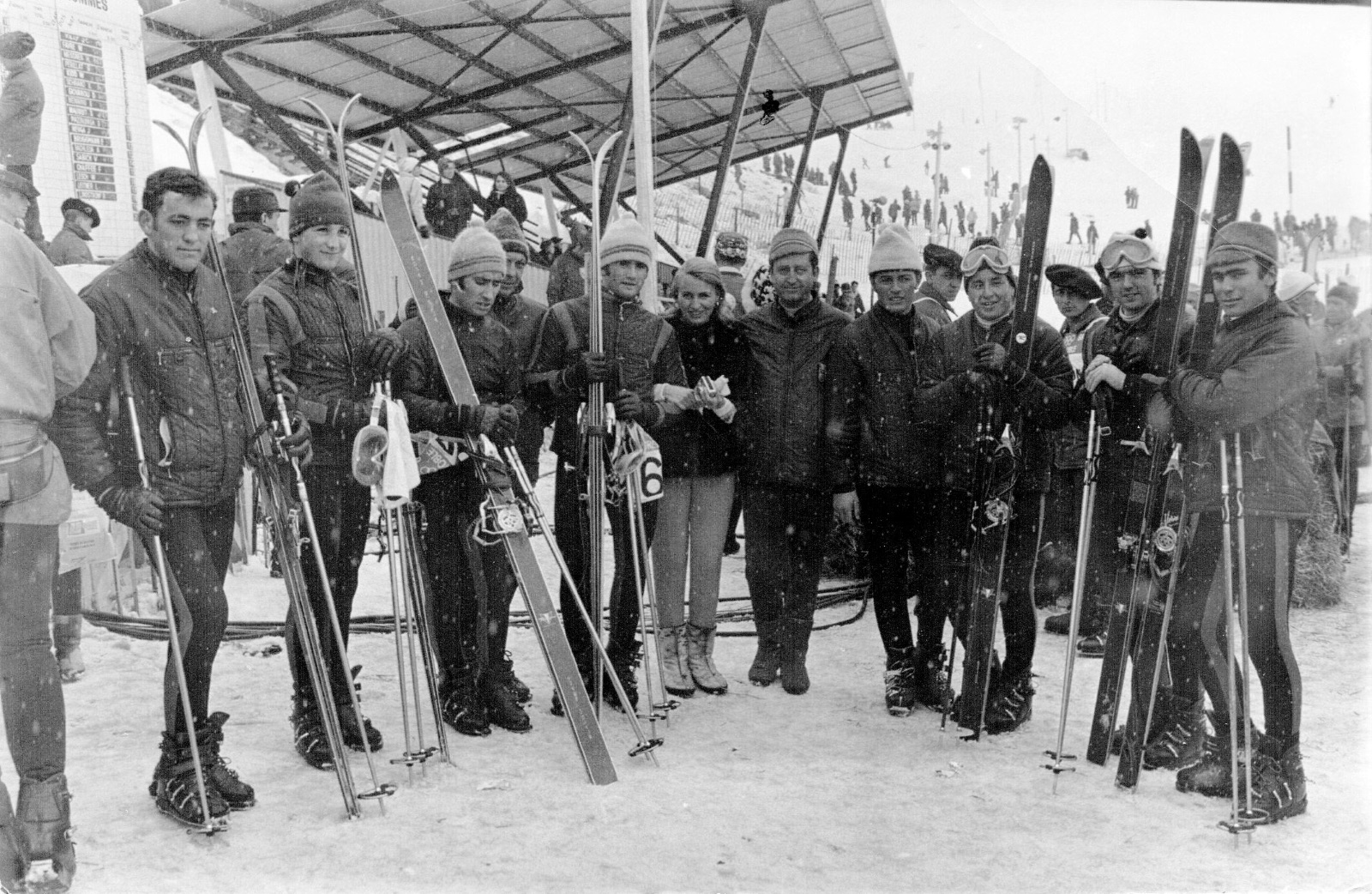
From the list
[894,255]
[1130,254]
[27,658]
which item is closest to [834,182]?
[894,255]

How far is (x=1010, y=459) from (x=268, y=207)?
3.55 meters

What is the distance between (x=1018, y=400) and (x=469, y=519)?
1954mm

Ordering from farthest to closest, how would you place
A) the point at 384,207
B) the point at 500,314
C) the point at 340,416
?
the point at 500,314 → the point at 384,207 → the point at 340,416

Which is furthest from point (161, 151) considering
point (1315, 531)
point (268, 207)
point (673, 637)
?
point (1315, 531)

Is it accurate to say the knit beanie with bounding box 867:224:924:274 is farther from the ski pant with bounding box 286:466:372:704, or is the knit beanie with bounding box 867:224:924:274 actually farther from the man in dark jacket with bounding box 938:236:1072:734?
the ski pant with bounding box 286:466:372:704

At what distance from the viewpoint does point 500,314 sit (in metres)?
4.27

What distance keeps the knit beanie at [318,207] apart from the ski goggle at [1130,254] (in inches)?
108

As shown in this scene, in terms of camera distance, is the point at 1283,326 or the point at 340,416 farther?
the point at 340,416

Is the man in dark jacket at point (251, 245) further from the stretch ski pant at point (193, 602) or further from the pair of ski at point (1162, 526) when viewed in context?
the pair of ski at point (1162, 526)

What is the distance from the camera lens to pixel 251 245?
452 centimetres

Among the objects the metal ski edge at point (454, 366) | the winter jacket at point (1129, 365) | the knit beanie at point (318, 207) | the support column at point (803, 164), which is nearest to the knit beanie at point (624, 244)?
the metal ski edge at point (454, 366)

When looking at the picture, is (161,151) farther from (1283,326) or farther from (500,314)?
(1283,326)

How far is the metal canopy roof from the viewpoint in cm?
707

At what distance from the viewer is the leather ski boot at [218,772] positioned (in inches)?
109
